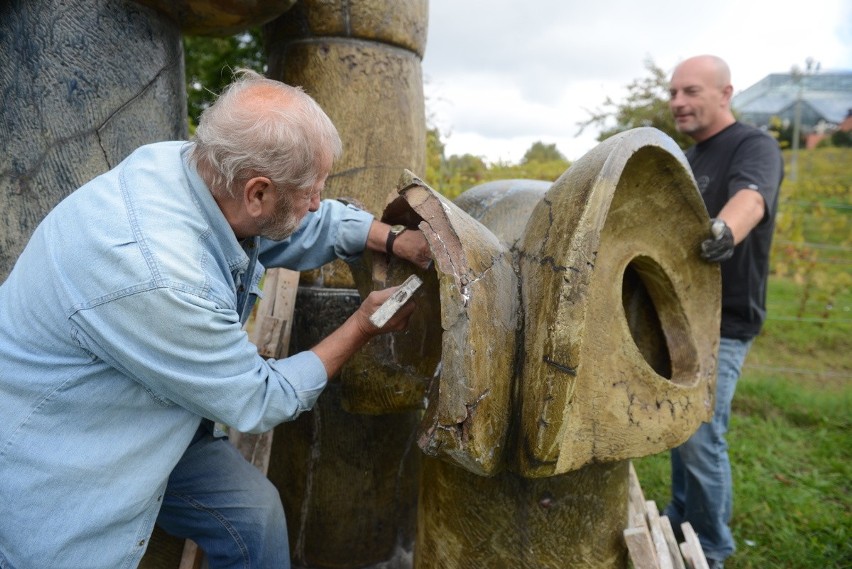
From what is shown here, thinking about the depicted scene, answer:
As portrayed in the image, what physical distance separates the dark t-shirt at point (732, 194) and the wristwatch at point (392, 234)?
1415 millimetres

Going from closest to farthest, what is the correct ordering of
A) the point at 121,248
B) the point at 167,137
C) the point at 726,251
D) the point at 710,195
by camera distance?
1. the point at 121,248
2. the point at 726,251
3. the point at 167,137
4. the point at 710,195

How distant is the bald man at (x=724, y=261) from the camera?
2619 millimetres

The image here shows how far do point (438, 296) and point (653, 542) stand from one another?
1091 mm

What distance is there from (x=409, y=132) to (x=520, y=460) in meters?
1.45

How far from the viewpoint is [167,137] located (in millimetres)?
2152

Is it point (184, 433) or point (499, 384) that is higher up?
point (499, 384)

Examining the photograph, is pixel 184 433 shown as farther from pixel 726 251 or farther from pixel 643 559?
pixel 726 251

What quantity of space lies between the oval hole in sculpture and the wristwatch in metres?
0.68

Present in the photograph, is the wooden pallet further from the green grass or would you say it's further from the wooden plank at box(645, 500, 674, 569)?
the green grass

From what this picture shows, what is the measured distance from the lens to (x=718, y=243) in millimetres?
1905

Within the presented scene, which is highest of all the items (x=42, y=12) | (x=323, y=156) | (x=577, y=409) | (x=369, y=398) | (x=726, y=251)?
(x=42, y=12)

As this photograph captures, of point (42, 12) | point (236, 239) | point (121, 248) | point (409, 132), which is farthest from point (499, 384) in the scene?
point (42, 12)

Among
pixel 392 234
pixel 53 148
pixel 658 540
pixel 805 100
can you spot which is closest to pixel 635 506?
pixel 658 540

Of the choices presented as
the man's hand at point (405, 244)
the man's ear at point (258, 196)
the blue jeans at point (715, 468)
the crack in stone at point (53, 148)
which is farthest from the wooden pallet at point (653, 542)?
the crack in stone at point (53, 148)
